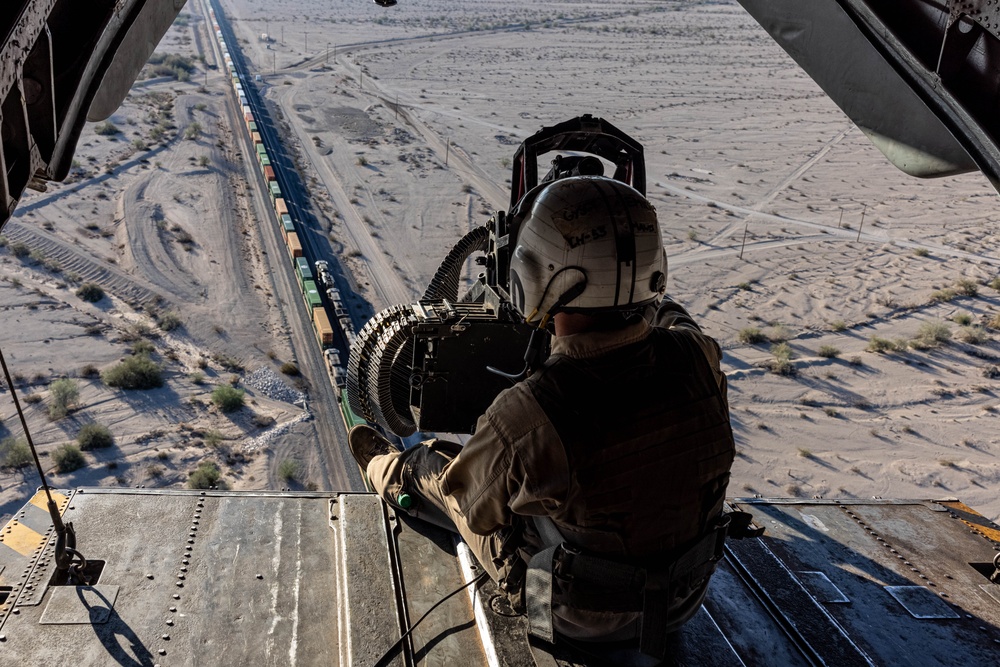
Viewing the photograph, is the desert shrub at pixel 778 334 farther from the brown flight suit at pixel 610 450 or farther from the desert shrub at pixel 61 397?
the brown flight suit at pixel 610 450

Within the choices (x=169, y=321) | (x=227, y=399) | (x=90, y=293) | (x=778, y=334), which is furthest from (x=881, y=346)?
(x=90, y=293)

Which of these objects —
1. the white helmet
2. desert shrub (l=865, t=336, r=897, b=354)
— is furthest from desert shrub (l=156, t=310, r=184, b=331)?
the white helmet

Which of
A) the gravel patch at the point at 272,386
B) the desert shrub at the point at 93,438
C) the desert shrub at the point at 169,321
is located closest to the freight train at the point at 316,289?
the gravel patch at the point at 272,386

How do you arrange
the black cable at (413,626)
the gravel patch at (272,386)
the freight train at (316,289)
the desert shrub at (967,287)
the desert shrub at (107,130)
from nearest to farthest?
the black cable at (413,626), the gravel patch at (272,386), the freight train at (316,289), the desert shrub at (967,287), the desert shrub at (107,130)

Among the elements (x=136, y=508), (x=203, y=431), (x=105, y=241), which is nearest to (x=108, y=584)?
(x=136, y=508)

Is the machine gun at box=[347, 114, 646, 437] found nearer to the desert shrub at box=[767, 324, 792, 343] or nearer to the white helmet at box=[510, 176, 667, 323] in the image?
the white helmet at box=[510, 176, 667, 323]

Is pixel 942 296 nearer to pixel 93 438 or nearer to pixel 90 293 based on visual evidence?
pixel 93 438

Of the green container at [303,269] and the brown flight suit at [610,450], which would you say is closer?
the brown flight suit at [610,450]
